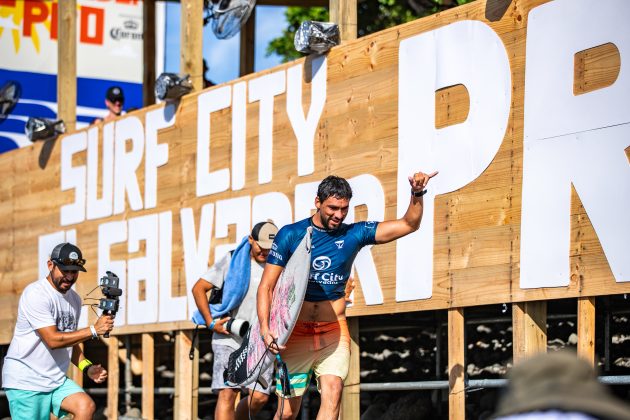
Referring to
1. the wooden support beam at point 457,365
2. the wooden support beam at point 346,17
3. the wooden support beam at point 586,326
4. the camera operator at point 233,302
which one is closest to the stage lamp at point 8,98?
the wooden support beam at point 346,17

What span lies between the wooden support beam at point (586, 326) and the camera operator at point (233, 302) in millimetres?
2515

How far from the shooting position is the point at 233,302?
9.81 meters

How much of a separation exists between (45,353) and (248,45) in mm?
7191

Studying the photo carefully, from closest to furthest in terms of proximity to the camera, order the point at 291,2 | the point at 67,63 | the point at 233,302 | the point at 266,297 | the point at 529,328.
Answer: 1. the point at 266,297
2. the point at 529,328
3. the point at 233,302
4. the point at 67,63
5. the point at 291,2

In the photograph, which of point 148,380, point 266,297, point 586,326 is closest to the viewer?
point 266,297

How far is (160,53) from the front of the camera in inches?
965

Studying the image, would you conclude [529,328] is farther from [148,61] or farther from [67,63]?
[148,61]

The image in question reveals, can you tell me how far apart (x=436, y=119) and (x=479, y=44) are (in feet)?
2.26

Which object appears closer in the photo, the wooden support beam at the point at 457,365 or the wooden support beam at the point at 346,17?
the wooden support beam at the point at 457,365

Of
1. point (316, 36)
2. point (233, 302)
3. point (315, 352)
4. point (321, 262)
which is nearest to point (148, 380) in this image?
point (233, 302)

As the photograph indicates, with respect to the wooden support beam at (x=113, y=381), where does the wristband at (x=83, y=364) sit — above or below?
above

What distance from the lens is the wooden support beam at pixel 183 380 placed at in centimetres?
1223

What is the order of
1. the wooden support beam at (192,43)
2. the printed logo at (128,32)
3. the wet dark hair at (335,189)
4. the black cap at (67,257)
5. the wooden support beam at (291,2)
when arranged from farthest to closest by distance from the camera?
1. the printed logo at (128,32)
2. the wooden support beam at (291,2)
3. the wooden support beam at (192,43)
4. the black cap at (67,257)
5. the wet dark hair at (335,189)

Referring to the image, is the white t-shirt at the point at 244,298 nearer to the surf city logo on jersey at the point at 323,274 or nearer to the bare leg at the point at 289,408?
the bare leg at the point at 289,408
